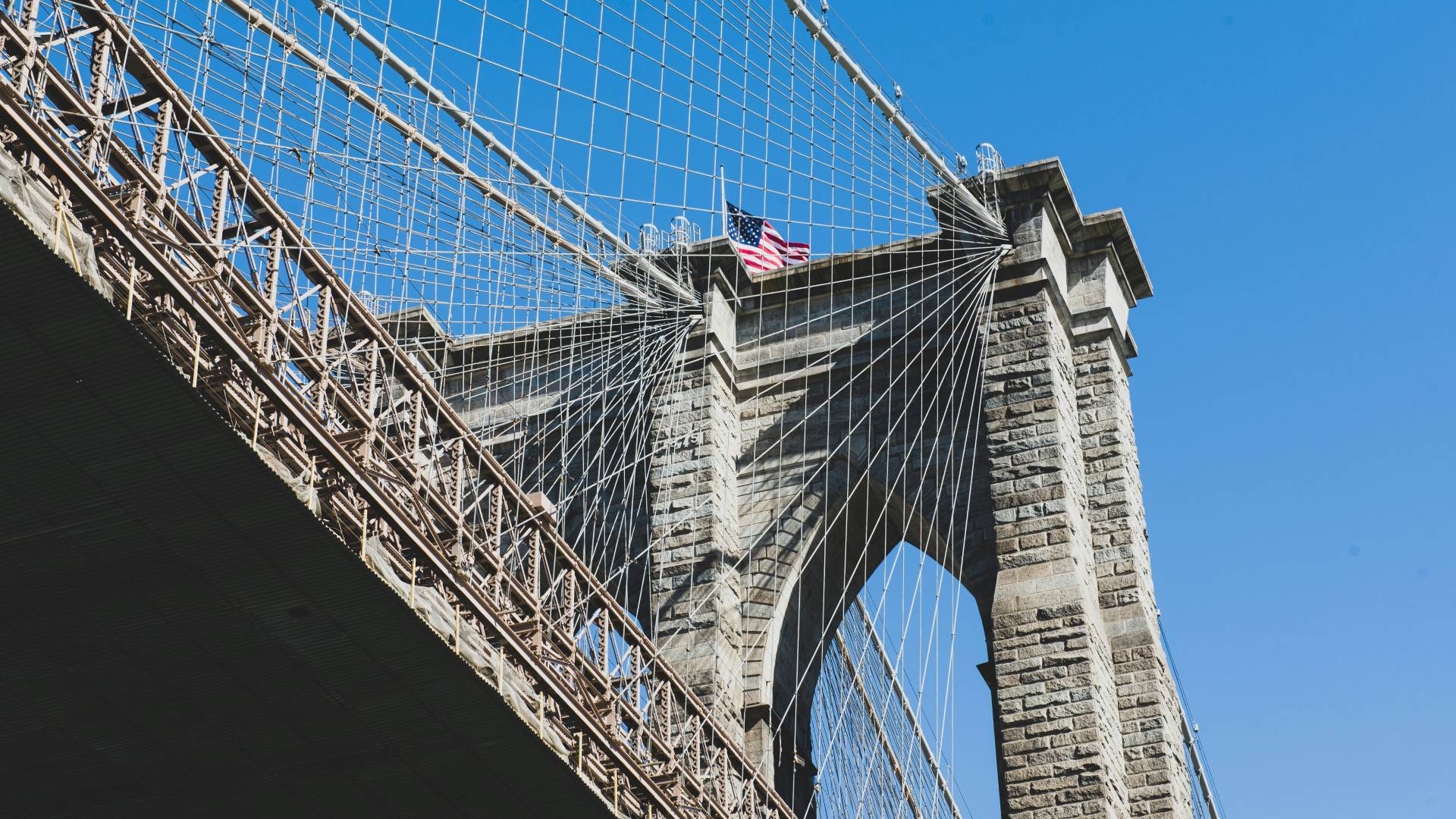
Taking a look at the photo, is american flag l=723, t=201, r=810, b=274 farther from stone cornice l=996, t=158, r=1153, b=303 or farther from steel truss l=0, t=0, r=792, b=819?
steel truss l=0, t=0, r=792, b=819

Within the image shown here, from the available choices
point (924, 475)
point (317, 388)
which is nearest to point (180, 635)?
point (317, 388)

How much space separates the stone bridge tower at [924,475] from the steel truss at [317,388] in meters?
4.23

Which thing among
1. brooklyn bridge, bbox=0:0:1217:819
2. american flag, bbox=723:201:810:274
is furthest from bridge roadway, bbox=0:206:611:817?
american flag, bbox=723:201:810:274

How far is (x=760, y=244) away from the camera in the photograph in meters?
27.3

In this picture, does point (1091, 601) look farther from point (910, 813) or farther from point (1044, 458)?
point (910, 813)

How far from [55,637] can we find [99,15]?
428 cm

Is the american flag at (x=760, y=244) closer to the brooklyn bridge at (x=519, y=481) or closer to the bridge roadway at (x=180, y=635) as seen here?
the brooklyn bridge at (x=519, y=481)

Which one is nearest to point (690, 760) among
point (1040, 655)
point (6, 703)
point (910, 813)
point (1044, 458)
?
point (1040, 655)

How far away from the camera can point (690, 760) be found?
782 inches

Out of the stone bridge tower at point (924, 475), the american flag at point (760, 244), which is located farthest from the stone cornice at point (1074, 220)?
the american flag at point (760, 244)

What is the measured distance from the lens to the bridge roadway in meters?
12.3

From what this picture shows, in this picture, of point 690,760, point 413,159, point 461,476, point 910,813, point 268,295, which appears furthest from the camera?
point 910,813

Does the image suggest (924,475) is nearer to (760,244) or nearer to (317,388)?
(760,244)

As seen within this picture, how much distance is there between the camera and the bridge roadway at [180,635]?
12273mm
